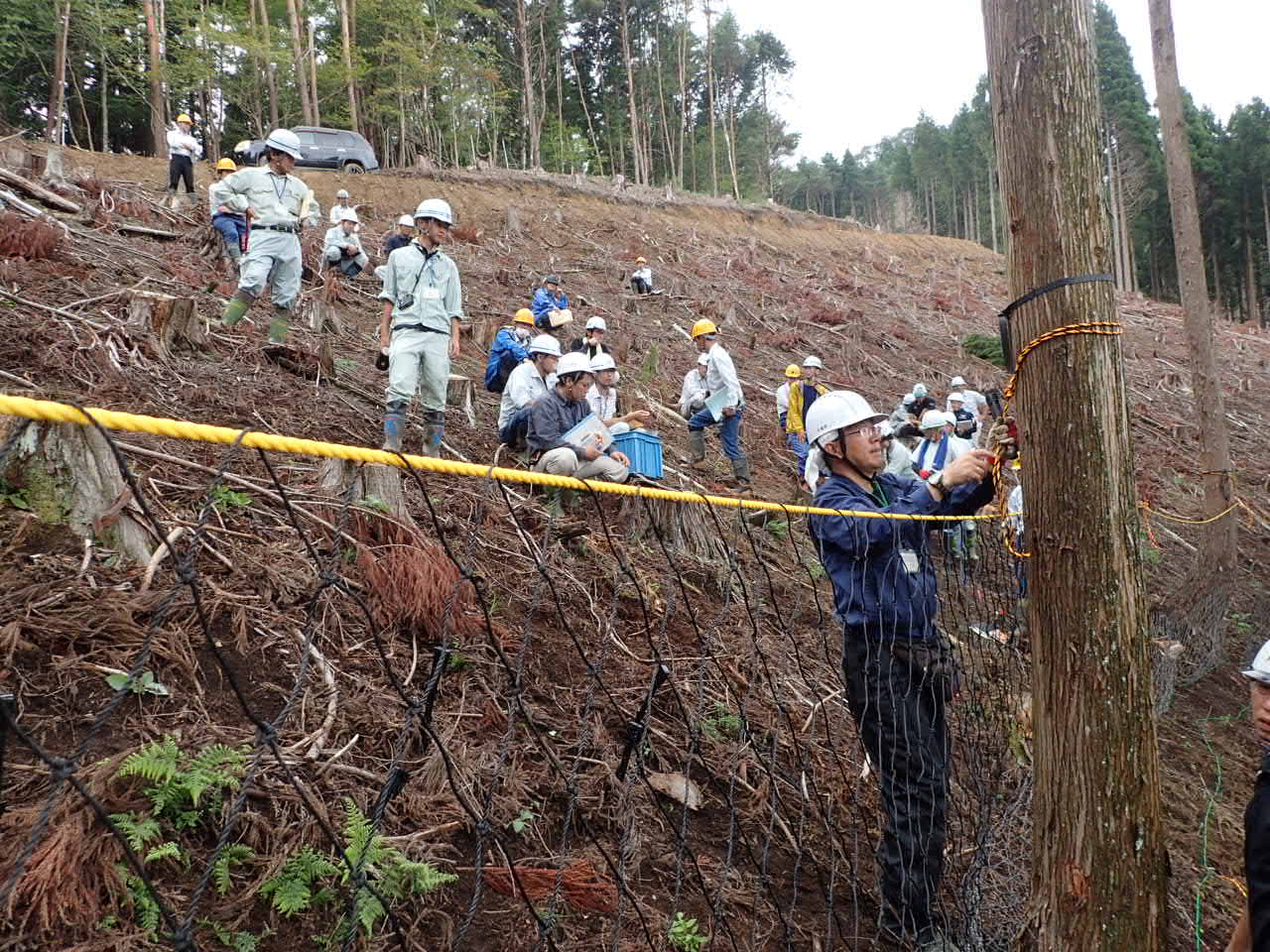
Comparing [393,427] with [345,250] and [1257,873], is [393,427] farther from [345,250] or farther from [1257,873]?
[345,250]

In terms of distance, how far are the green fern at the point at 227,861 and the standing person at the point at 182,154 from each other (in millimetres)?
11697

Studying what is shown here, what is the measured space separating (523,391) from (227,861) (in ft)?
14.7

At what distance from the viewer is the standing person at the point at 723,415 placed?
8.57 metres

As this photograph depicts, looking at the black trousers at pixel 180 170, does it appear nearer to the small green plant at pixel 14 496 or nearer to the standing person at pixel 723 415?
the standing person at pixel 723 415

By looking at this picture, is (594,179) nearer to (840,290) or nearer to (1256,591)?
(840,290)

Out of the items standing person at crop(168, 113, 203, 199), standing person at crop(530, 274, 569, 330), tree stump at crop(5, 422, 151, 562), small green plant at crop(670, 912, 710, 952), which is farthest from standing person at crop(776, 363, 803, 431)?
standing person at crop(168, 113, 203, 199)

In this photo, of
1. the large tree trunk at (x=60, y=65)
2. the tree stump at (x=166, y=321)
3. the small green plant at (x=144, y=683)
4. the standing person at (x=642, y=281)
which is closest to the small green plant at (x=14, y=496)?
the small green plant at (x=144, y=683)

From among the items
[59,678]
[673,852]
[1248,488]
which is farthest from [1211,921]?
[1248,488]

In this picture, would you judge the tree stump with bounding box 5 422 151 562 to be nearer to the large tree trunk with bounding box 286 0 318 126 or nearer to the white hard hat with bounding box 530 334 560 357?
the white hard hat with bounding box 530 334 560 357

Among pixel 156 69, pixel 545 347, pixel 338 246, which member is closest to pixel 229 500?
pixel 545 347

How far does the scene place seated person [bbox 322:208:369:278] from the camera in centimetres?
1067

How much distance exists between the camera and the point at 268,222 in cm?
639

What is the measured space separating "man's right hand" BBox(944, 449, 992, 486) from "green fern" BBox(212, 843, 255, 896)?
8.04 feet

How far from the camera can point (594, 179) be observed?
82.1 ft
